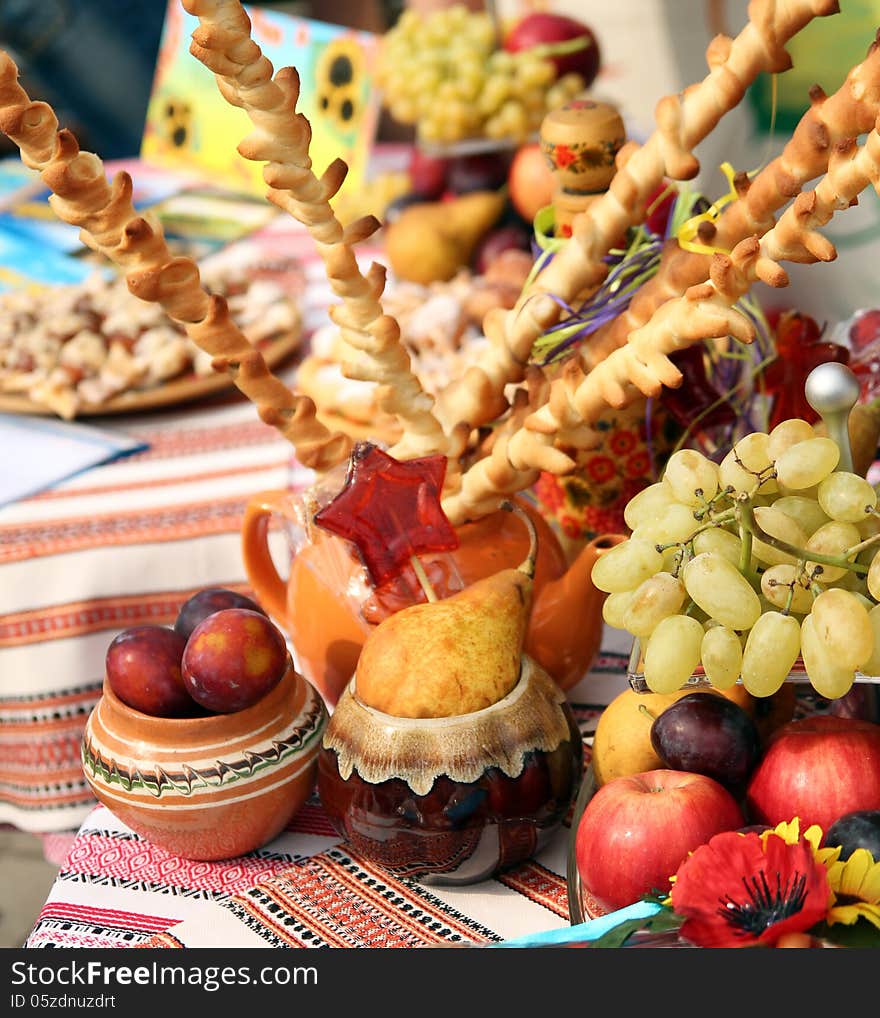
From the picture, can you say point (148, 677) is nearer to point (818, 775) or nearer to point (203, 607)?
point (203, 607)

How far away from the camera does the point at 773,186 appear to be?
0.52 metres

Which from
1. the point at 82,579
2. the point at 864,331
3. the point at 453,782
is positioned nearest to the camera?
the point at 453,782

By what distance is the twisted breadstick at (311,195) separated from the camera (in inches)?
20.1

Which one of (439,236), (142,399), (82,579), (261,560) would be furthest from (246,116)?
(261,560)

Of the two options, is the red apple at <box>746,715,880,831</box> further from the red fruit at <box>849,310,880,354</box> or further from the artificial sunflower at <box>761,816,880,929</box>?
the red fruit at <box>849,310,880,354</box>

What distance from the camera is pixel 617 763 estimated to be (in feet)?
1.90

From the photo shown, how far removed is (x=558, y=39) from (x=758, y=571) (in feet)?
3.83

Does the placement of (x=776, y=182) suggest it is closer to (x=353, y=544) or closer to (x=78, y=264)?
(x=353, y=544)

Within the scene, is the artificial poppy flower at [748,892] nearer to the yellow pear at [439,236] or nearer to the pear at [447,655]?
the pear at [447,655]

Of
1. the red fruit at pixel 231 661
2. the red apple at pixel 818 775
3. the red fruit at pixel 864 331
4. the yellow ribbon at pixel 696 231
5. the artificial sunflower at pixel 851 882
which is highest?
the yellow ribbon at pixel 696 231

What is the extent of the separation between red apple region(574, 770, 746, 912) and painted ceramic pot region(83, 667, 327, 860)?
0.16 m

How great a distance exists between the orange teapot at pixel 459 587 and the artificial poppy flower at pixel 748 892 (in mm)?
230

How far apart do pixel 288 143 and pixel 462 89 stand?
982mm

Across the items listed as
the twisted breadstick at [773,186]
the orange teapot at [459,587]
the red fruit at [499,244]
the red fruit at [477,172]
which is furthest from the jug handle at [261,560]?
the red fruit at [477,172]
